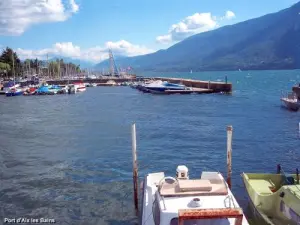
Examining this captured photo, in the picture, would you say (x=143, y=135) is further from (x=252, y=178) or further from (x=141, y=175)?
(x=252, y=178)

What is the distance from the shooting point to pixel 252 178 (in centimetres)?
2259

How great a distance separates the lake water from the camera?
23.2 meters

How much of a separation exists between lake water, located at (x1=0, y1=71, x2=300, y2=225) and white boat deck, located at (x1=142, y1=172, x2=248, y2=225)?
623cm

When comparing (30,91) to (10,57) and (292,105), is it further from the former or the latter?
(292,105)

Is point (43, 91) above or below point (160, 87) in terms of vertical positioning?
below

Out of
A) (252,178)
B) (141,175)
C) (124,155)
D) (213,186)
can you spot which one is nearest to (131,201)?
(141,175)

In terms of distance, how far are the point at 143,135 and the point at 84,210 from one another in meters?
23.3

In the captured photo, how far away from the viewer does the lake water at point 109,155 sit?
23.2 m

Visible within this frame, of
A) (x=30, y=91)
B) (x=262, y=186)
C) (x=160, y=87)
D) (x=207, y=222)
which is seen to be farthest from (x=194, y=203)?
(x=30, y=91)

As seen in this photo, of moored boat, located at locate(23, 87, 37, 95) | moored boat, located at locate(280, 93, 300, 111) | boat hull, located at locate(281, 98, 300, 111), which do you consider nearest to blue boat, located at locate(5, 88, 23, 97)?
moored boat, located at locate(23, 87, 37, 95)

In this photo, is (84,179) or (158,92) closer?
(84,179)

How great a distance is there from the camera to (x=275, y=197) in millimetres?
18828

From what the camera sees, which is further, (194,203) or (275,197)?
(275,197)

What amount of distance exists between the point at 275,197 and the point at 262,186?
258cm
